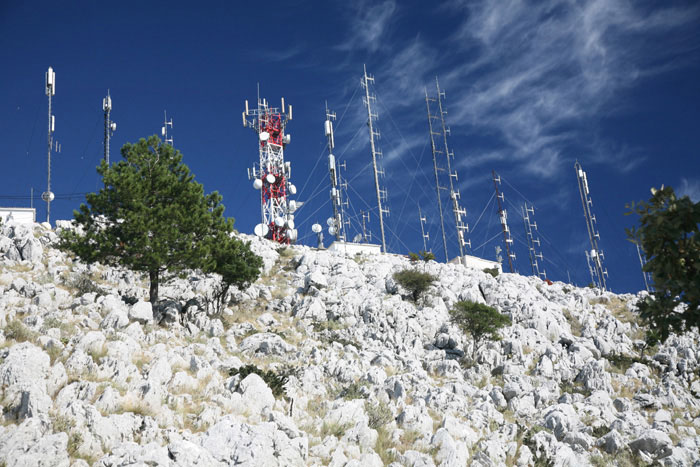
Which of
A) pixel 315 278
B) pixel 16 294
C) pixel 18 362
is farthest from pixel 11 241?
pixel 18 362

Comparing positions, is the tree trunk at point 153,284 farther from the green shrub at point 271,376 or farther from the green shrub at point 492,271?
the green shrub at point 492,271

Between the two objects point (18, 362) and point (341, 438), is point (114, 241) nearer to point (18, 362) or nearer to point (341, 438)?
point (18, 362)

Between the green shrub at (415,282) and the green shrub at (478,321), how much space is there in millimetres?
5942

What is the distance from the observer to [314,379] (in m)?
21.3

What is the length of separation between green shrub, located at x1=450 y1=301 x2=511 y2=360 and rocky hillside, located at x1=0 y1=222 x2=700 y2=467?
1.02 m

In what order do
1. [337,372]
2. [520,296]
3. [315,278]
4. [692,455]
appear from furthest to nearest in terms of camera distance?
1. [520,296]
2. [315,278]
3. [337,372]
4. [692,455]

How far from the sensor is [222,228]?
3086 cm

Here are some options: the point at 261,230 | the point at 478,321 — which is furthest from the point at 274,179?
the point at 478,321

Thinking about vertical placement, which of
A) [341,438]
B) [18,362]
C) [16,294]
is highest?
[16,294]

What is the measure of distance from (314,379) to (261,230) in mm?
44584

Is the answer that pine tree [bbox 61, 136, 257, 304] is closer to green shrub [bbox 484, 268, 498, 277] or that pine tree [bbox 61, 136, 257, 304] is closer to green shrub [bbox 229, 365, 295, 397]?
green shrub [bbox 229, 365, 295, 397]

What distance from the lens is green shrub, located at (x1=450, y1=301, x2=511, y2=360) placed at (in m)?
33.4

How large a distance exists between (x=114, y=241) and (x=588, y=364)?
29810mm

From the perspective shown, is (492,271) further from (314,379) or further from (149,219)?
(149,219)
